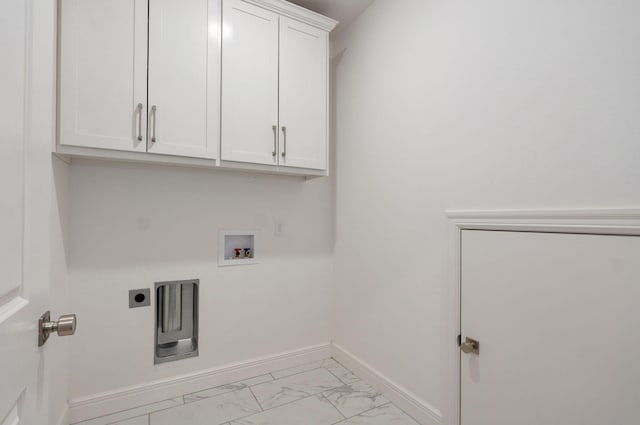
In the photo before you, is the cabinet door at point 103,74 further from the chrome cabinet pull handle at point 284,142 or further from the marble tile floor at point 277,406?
the marble tile floor at point 277,406

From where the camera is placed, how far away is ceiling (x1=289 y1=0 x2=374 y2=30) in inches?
83.4

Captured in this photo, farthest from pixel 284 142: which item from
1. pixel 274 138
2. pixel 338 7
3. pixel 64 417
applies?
pixel 64 417

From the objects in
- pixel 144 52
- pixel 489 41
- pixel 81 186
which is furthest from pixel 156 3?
pixel 489 41

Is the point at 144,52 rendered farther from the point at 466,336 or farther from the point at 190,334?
the point at 466,336

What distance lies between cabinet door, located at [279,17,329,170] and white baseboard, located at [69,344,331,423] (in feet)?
4.65

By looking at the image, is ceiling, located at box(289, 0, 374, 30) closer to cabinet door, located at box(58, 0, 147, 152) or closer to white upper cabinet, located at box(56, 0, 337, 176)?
white upper cabinet, located at box(56, 0, 337, 176)

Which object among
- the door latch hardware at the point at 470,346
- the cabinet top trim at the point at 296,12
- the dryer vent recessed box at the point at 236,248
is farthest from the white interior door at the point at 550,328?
the cabinet top trim at the point at 296,12

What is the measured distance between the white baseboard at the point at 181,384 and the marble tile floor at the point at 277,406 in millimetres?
33

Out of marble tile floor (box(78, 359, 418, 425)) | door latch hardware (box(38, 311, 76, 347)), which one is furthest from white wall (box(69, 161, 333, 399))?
door latch hardware (box(38, 311, 76, 347))

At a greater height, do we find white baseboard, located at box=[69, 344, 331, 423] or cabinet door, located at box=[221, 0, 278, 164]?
cabinet door, located at box=[221, 0, 278, 164]

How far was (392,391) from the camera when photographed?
Answer: 1.91 meters

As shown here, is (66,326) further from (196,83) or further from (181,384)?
(181,384)

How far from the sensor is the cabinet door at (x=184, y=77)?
5.24ft

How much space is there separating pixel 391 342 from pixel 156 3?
7.61ft
